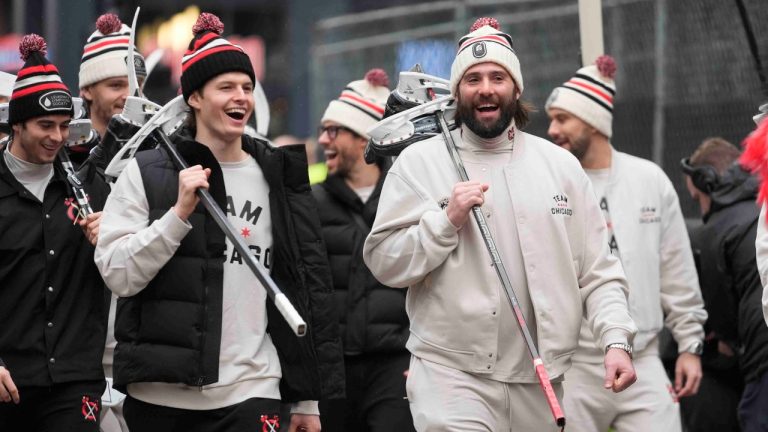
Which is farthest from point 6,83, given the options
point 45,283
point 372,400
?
point 372,400

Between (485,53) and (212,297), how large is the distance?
158cm

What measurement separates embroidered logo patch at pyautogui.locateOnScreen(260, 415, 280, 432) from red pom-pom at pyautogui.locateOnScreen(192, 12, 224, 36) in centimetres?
174

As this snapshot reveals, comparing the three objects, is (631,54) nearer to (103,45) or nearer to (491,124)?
(103,45)

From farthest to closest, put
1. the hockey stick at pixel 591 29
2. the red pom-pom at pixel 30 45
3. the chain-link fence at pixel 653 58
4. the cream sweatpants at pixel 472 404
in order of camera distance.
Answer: the chain-link fence at pixel 653 58 < the hockey stick at pixel 591 29 < the red pom-pom at pixel 30 45 < the cream sweatpants at pixel 472 404

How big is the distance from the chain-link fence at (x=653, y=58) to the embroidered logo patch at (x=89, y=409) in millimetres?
4554

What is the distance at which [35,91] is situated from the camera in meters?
7.05

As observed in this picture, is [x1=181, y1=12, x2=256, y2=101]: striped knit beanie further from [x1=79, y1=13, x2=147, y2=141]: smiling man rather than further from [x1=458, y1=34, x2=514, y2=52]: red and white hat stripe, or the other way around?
[x1=79, y1=13, x2=147, y2=141]: smiling man

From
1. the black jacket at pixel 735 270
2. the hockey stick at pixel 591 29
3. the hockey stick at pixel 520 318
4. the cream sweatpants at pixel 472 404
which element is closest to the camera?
the hockey stick at pixel 520 318

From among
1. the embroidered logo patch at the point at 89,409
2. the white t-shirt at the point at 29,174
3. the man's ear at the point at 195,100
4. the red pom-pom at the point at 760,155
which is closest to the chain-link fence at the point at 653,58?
the red pom-pom at the point at 760,155

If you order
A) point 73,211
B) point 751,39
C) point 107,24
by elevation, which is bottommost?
point 73,211

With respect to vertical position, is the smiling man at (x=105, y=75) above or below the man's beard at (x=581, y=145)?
above

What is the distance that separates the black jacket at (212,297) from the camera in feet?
19.8

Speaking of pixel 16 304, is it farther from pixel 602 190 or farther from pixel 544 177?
pixel 602 190

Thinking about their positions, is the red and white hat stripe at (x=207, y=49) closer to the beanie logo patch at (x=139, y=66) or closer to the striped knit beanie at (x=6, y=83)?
the striped knit beanie at (x=6, y=83)
